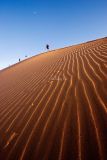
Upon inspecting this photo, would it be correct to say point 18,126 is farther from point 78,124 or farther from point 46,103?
point 78,124

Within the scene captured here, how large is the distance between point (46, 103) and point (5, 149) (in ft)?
5.16

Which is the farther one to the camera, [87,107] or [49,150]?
[87,107]

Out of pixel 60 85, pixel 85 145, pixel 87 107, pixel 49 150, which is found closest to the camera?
pixel 85 145

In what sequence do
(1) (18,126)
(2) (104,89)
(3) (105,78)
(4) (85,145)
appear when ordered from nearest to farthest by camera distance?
(4) (85,145)
(1) (18,126)
(2) (104,89)
(3) (105,78)

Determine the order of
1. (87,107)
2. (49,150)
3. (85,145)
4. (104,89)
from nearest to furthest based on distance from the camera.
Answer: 1. (85,145)
2. (49,150)
3. (87,107)
4. (104,89)

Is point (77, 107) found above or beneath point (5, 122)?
above

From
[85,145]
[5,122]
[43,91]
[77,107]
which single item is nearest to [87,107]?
[77,107]

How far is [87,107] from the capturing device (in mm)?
3582

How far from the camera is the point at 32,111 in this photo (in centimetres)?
432

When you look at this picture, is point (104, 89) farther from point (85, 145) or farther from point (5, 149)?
point (5, 149)

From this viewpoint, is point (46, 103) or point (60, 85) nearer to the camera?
point (46, 103)

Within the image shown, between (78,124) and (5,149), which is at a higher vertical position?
(78,124)

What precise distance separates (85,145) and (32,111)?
1.97 metres

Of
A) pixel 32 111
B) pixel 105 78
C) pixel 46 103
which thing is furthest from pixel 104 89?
pixel 32 111
